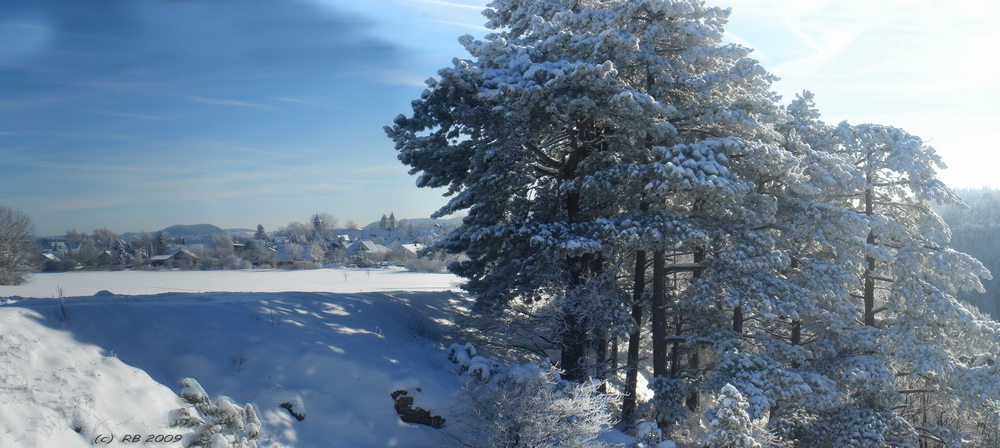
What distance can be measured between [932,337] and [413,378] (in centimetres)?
1182

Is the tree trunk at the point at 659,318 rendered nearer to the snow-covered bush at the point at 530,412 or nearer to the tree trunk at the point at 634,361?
the tree trunk at the point at 634,361

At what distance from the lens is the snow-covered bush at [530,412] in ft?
28.3

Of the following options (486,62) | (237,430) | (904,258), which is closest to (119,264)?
(486,62)

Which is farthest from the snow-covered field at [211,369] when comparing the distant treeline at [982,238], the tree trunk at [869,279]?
the distant treeline at [982,238]

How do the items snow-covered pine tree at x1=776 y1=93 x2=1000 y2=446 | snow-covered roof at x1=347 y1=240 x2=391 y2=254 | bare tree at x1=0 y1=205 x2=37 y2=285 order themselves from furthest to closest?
1. snow-covered roof at x1=347 y1=240 x2=391 y2=254
2. bare tree at x1=0 y1=205 x2=37 y2=285
3. snow-covered pine tree at x1=776 y1=93 x2=1000 y2=446

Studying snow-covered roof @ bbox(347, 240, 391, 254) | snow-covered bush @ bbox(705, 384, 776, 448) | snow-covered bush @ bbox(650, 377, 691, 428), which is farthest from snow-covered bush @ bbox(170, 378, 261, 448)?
snow-covered roof @ bbox(347, 240, 391, 254)

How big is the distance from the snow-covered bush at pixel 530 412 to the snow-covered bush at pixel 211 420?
4.10 m

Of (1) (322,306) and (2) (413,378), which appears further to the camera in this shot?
(1) (322,306)

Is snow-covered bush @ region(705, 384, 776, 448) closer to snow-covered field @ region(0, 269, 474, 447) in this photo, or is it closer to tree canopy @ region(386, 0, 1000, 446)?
tree canopy @ region(386, 0, 1000, 446)

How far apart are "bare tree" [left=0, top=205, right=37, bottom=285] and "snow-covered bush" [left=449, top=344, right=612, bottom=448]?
103 ft

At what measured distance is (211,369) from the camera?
948 centimetres

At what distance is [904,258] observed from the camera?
13023mm

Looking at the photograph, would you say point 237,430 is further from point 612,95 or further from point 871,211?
point 871,211

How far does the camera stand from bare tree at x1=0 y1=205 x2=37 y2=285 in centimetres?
2936
